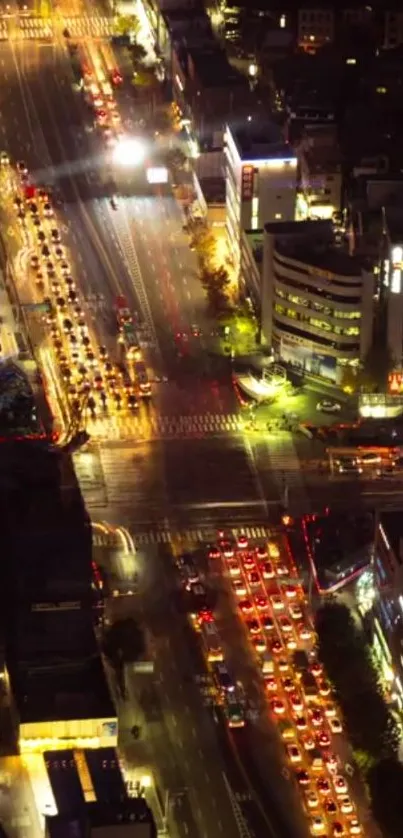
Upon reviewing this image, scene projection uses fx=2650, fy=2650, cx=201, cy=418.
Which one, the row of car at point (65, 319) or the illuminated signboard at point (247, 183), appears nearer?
the row of car at point (65, 319)

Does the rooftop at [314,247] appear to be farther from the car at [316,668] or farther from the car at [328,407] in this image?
the car at [316,668]

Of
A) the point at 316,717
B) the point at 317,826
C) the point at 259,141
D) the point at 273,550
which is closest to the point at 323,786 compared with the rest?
the point at 317,826

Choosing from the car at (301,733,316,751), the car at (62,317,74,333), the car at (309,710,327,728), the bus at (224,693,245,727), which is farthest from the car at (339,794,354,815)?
the car at (62,317,74,333)

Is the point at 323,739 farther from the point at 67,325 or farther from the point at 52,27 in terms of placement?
the point at 52,27

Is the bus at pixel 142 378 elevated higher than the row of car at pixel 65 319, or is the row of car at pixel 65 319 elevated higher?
the row of car at pixel 65 319

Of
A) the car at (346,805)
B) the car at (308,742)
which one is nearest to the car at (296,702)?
the car at (308,742)
